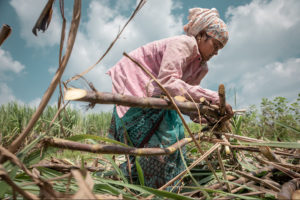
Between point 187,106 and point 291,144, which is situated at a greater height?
point 187,106

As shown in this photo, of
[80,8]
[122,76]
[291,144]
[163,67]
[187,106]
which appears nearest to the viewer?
[80,8]

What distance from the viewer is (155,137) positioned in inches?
54.7

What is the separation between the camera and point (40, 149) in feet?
2.01

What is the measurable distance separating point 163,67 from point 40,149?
0.87 metres

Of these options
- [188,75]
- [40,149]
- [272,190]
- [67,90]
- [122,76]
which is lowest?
[272,190]

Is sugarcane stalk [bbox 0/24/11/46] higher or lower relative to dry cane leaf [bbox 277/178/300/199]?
higher

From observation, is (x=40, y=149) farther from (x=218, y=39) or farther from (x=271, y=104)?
(x=271, y=104)

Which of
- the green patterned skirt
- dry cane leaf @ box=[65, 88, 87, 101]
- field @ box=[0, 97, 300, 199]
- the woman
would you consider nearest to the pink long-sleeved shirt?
the woman

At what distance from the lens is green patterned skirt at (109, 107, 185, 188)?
4.41 ft

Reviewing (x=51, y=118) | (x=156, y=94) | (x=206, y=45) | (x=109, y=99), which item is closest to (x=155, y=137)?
(x=156, y=94)

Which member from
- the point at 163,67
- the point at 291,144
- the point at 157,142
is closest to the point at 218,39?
the point at 163,67

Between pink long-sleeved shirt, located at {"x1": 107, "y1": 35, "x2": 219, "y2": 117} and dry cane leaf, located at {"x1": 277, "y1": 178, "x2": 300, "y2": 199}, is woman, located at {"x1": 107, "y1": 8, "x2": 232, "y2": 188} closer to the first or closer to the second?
pink long-sleeved shirt, located at {"x1": 107, "y1": 35, "x2": 219, "y2": 117}

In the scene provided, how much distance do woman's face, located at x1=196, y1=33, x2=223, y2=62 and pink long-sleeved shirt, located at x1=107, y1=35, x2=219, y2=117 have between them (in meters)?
0.09

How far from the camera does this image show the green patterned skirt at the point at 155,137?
52.9 inches
